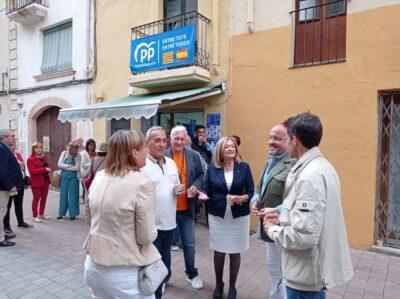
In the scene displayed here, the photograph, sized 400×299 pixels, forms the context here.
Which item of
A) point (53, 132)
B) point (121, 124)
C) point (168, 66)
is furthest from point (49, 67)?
point (168, 66)

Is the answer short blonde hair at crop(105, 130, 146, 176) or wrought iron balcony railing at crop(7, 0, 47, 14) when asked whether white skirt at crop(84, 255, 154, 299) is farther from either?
wrought iron balcony railing at crop(7, 0, 47, 14)

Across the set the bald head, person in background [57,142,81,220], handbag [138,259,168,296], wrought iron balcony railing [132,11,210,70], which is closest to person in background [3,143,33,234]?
person in background [57,142,81,220]

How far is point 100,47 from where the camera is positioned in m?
9.03

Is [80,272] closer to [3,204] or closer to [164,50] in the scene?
[3,204]

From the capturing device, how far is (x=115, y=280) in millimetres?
2109

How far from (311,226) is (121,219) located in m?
1.15

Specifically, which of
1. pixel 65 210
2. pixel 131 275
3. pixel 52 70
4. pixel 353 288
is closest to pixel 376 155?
pixel 353 288

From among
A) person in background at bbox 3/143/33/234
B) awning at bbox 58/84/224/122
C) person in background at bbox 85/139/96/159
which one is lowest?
person in background at bbox 3/143/33/234

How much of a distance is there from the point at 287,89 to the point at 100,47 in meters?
5.67

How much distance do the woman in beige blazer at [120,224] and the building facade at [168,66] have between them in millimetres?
4036

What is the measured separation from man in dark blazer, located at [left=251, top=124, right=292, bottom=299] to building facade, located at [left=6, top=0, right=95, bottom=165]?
7.39 metres

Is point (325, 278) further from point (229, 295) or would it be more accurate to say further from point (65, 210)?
point (65, 210)

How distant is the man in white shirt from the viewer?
10.6ft

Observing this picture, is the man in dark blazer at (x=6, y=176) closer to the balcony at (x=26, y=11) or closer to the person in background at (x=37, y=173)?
the person in background at (x=37, y=173)
